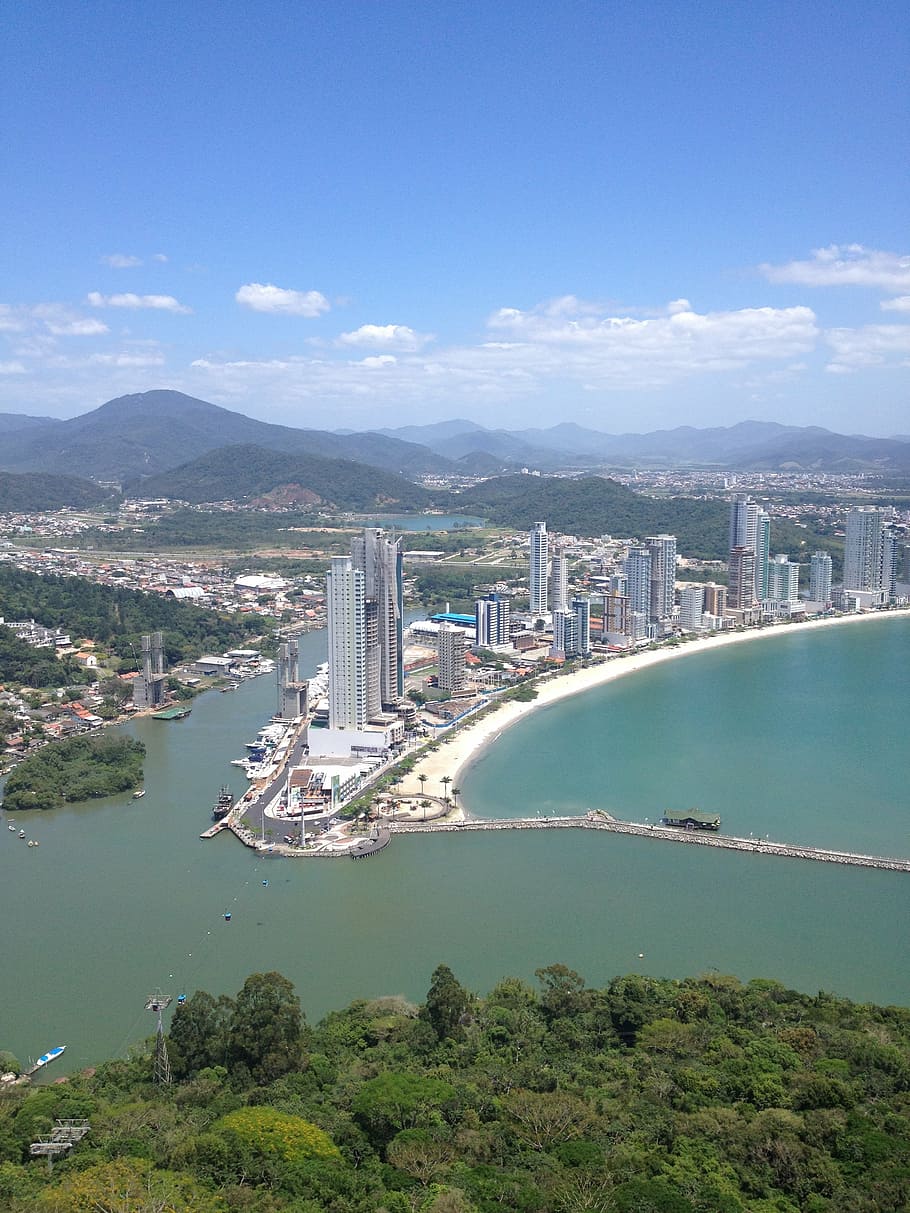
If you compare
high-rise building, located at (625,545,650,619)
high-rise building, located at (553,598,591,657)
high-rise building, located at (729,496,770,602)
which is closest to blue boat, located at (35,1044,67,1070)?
high-rise building, located at (553,598,591,657)

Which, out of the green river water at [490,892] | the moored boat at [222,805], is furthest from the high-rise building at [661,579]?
the moored boat at [222,805]

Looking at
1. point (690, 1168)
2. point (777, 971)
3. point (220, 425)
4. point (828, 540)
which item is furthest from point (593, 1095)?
point (220, 425)

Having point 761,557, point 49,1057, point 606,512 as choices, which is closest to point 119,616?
point 761,557

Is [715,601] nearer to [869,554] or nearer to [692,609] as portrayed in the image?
[692,609]

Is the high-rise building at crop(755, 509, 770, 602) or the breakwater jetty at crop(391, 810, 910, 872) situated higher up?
the high-rise building at crop(755, 509, 770, 602)

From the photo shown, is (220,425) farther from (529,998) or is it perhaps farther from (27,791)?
(529,998)

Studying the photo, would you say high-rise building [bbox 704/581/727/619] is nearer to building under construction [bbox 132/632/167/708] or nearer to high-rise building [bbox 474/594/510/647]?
high-rise building [bbox 474/594/510/647]

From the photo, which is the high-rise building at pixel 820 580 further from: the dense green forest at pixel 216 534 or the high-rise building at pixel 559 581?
the dense green forest at pixel 216 534
